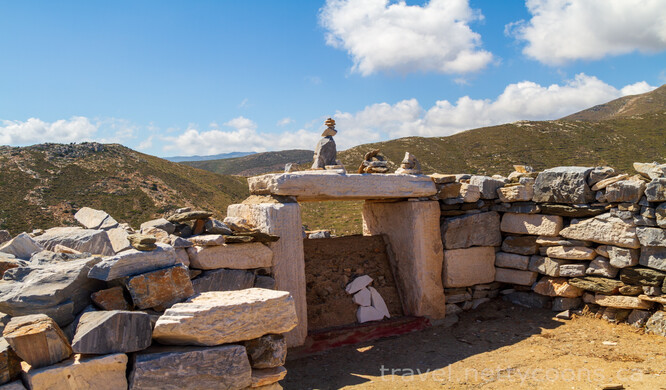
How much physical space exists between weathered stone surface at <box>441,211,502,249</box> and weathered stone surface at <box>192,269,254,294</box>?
2.97 metres

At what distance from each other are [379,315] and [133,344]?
406 cm

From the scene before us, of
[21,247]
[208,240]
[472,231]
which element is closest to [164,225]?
[208,240]

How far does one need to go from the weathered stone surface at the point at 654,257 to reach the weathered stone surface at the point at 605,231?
116 millimetres

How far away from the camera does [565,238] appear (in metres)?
5.93

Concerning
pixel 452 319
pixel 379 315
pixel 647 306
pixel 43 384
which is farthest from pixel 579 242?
pixel 43 384

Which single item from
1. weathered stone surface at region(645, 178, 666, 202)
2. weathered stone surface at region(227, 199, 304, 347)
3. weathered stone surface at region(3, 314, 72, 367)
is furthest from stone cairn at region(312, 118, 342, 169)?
weathered stone surface at region(3, 314, 72, 367)

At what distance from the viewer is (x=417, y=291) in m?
6.18

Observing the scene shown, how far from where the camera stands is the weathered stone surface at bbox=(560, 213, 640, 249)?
5.21 meters

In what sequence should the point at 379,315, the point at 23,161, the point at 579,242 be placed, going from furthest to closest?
the point at 23,161 → the point at 379,315 → the point at 579,242

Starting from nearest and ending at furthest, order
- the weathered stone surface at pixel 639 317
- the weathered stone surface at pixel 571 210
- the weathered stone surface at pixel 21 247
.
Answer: the weathered stone surface at pixel 21 247 < the weathered stone surface at pixel 639 317 < the weathered stone surface at pixel 571 210

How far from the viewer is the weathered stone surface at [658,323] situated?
5070 millimetres

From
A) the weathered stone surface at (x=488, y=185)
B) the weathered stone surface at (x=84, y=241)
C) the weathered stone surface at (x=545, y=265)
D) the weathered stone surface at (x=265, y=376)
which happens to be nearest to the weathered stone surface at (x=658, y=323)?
the weathered stone surface at (x=545, y=265)

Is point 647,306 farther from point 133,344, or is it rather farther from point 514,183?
point 133,344

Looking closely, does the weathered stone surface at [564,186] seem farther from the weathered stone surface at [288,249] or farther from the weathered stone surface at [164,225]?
the weathered stone surface at [164,225]
